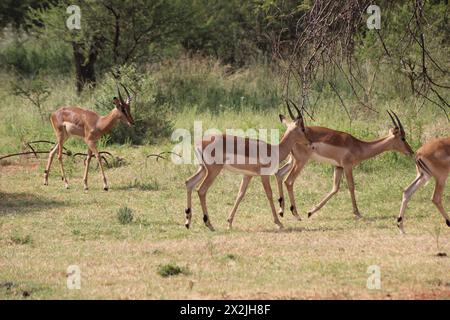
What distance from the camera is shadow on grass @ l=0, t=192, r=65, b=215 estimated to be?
10.9 meters

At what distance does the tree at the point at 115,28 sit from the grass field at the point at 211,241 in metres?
6.33

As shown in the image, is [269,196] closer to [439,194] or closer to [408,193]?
[408,193]

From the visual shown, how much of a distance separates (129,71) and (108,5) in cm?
425

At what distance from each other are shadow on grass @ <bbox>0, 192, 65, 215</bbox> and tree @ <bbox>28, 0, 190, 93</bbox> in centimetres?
756

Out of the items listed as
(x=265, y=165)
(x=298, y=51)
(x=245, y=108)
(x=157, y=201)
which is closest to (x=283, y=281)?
(x=298, y=51)

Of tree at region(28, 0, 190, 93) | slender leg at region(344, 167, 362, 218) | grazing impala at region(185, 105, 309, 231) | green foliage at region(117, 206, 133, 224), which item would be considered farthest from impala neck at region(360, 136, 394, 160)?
tree at region(28, 0, 190, 93)

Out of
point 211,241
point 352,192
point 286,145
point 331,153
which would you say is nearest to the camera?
point 211,241

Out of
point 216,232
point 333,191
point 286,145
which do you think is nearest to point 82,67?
point 333,191

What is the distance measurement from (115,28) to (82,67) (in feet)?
4.10

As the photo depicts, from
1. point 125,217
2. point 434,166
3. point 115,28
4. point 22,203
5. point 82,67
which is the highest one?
point 115,28

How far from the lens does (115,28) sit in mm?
19578

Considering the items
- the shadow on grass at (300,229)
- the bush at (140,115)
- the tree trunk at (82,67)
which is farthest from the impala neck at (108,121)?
the tree trunk at (82,67)

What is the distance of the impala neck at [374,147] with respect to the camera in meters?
11.3

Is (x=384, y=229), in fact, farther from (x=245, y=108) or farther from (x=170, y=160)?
(x=245, y=108)
